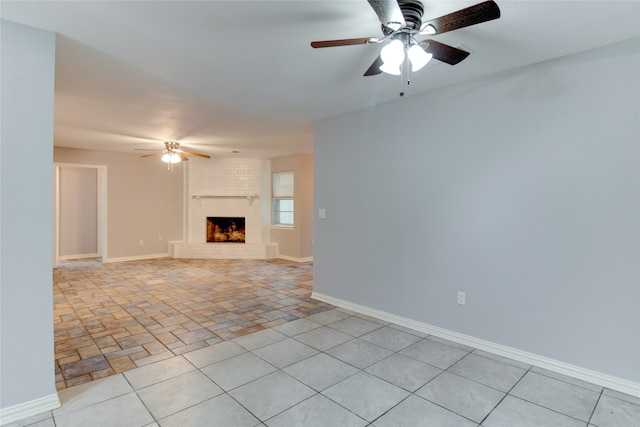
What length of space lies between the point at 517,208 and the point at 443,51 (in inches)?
59.0

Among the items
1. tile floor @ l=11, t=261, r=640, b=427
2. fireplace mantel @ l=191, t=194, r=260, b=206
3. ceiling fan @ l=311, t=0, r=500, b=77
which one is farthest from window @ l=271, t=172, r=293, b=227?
ceiling fan @ l=311, t=0, r=500, b=77

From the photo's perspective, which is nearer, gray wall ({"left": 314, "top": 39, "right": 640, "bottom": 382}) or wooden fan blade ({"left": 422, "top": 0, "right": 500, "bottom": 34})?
wooden fan blade ({"left": 422, "top": 0, "right": 500, "bottom": 34})

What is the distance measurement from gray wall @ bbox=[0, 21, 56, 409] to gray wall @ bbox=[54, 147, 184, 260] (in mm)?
5438

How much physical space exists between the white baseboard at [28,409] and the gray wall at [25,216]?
2 centimetres

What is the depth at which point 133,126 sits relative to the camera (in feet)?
15.2

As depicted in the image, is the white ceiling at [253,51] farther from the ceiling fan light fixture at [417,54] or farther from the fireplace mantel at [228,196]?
the fireplace mantel at [228,196]

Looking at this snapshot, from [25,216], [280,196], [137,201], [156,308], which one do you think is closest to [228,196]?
[280,196]

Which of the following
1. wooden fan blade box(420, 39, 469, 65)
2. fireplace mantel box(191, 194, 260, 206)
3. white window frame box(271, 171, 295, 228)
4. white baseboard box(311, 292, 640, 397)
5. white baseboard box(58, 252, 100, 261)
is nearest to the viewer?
wooden fan blade box(420, 39, 469, 65)

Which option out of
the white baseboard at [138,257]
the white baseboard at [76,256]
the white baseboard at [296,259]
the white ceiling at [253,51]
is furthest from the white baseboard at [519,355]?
the white baseboard at [76,256]

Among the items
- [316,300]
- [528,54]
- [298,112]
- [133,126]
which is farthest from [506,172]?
[133,126]

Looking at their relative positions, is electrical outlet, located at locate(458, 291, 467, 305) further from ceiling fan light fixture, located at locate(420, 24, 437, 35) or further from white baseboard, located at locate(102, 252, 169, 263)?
white baseboard, located at locate(102, 252, 169, 263)

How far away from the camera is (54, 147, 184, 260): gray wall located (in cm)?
696

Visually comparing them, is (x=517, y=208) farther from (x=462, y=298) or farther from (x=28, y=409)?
(x=28, y=409)

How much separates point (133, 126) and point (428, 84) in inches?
152
